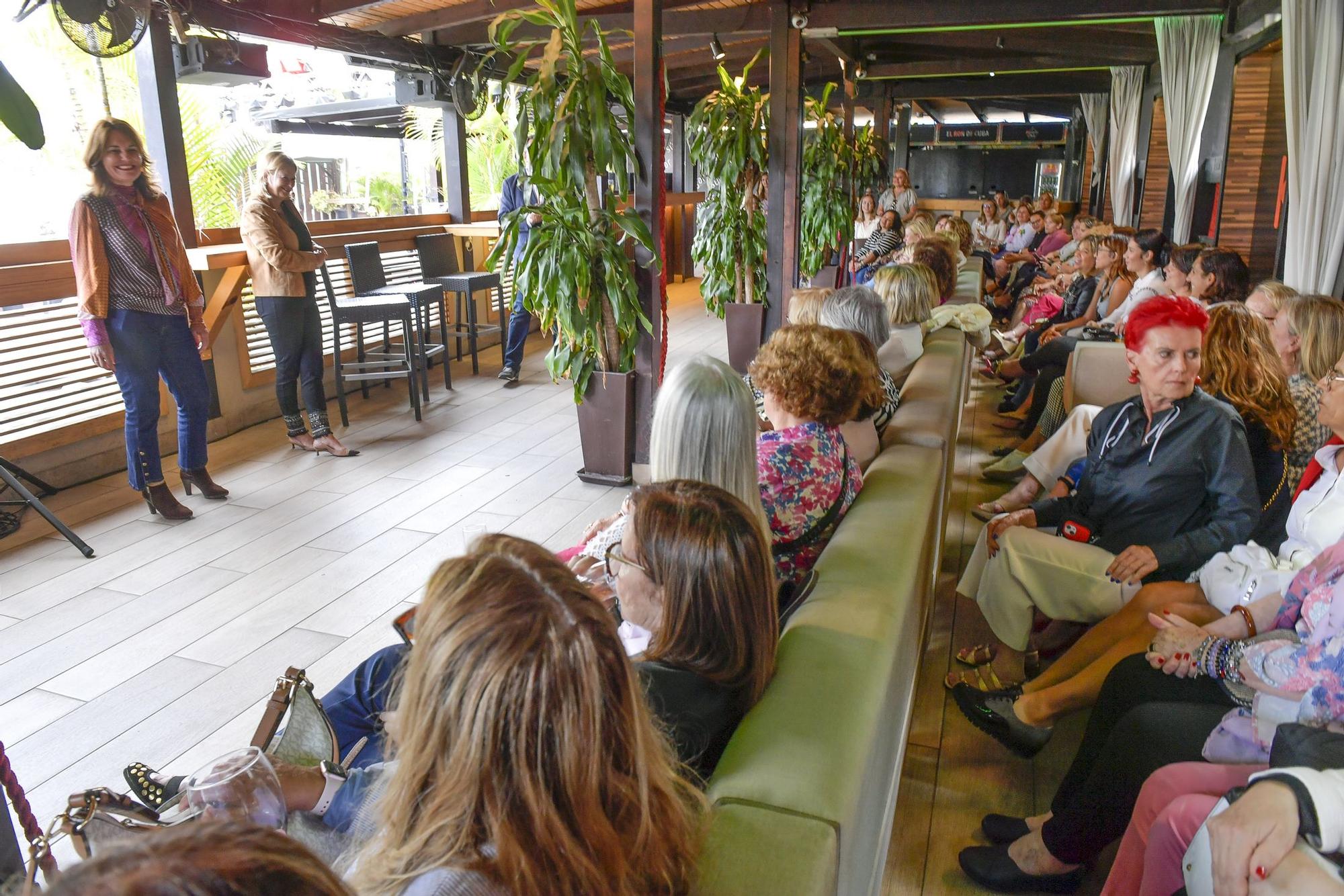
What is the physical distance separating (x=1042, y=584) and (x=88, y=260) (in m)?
3.54

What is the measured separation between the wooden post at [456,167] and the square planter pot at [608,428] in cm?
376

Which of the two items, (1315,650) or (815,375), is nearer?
(1315,650)

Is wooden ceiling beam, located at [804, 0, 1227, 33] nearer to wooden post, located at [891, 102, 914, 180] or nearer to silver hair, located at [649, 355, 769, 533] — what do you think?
silver hair, located at [649, 355, 769, 533]

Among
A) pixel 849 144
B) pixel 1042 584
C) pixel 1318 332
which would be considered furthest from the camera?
pixel 849 144

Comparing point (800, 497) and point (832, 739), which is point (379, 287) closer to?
point (800, 497)

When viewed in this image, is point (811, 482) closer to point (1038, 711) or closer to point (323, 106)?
point (1038, 711)

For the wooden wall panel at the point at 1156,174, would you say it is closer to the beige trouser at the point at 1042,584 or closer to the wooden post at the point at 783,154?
the wooden post at the point at 783,154

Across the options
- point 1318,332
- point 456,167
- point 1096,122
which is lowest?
point 1318,332

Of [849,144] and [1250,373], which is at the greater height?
[849,144]

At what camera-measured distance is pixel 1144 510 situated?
2.41m

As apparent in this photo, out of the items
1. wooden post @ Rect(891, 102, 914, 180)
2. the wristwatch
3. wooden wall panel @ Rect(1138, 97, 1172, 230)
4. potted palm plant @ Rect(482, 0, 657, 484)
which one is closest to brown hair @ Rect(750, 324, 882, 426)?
the wristwatch

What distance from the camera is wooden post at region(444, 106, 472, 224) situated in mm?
7441

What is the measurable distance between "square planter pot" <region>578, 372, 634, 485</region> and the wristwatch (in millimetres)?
3010

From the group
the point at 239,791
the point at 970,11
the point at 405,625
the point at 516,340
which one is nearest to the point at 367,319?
the point at 516,340
